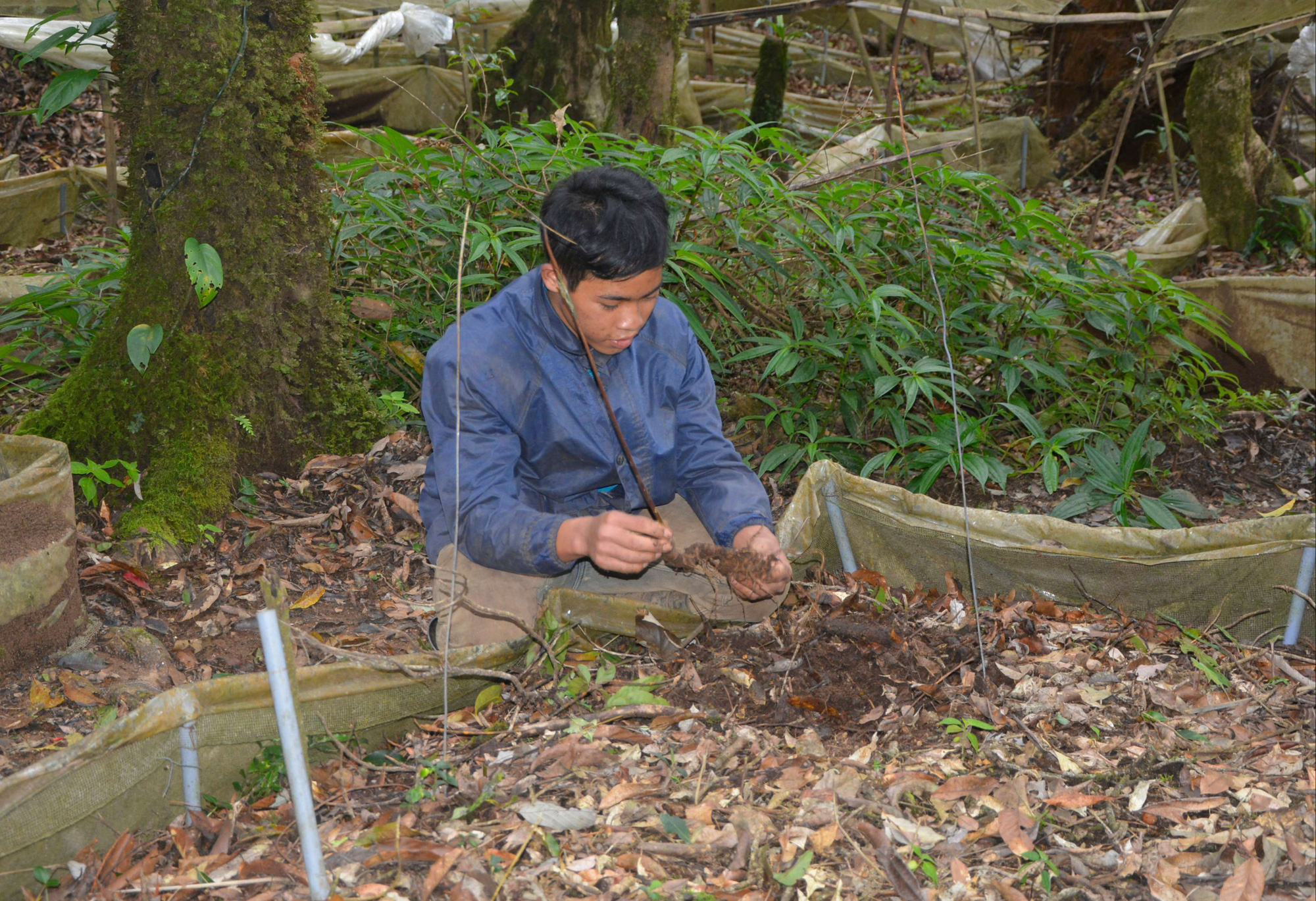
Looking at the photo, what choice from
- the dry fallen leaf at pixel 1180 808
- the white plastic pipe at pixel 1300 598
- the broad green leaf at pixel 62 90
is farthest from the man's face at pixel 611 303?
the broad green leaf at pixel 62 90

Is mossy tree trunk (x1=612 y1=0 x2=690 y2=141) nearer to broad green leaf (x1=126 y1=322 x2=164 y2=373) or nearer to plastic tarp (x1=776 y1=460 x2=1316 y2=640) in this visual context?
broad green leaf (x1=126 y1=322 x2=164 y2=373)

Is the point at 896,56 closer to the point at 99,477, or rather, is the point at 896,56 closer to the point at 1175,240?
the point at 99,477

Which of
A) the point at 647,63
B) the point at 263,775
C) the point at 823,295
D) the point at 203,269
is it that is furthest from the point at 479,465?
the point at 647,63

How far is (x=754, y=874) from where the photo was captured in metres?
1.58

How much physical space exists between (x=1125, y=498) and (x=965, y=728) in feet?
4.56

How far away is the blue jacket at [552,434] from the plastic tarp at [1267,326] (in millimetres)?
3353

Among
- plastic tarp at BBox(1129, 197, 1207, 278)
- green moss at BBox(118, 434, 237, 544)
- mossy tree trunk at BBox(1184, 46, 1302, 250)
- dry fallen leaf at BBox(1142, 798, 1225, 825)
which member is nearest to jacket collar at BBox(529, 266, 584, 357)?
green moss at BBox(118, 434, 237, 544)

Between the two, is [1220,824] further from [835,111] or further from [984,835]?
[835,111]

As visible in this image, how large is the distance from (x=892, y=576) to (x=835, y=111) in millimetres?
6814

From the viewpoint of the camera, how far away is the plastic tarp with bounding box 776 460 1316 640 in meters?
2.18

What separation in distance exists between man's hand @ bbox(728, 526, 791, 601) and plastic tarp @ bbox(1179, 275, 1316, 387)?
3477 millimetres

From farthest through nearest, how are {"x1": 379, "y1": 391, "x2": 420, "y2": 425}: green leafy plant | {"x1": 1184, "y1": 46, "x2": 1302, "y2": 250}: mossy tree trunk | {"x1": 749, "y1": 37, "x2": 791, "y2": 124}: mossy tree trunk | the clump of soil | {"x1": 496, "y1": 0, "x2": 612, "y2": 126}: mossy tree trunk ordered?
{"x1": 749, "y1": 37, "x2": 791, "y2": 124}: mossy tree trunk < {"x1": 1184, "y1": 46, "x2": 1302, "y2": 250}: mossy tree trunk < {"x1": 496, "y1": 0, "x2": 612, "y2": 126}: mossy tree trunk < {"x1": 379, "y1": 391, "x2": 420, "y2": 425}: green leafy plant < the clump of soil

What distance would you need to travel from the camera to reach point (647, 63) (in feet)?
15.6

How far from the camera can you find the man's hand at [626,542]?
1.90 meters
